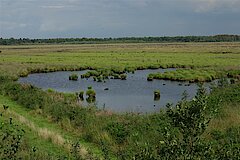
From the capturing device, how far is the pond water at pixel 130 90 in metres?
30.7

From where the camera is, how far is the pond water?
30672 mm

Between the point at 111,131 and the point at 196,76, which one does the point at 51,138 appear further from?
the point at 196,76

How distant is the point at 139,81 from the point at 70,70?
19.3 m

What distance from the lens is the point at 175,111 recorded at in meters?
5.87

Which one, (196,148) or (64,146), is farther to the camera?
(64,146)

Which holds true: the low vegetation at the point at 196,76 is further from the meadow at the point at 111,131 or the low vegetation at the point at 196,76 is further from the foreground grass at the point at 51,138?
the foreground grass at the point at 51,138

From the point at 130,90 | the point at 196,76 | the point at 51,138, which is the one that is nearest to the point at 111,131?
the point at 51,138

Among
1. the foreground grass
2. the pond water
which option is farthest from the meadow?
the pond water

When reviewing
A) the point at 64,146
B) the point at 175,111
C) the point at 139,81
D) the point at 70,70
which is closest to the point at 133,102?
the point at 139,81

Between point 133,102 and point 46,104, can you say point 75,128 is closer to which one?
point 46,104

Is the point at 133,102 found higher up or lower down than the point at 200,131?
lower down

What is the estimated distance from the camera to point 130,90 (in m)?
40.4

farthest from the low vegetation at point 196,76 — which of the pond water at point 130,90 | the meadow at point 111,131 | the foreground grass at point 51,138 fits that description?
the foreground grass at point 51,138

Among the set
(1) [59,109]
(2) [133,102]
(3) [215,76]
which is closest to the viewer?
(1) [59,109]
